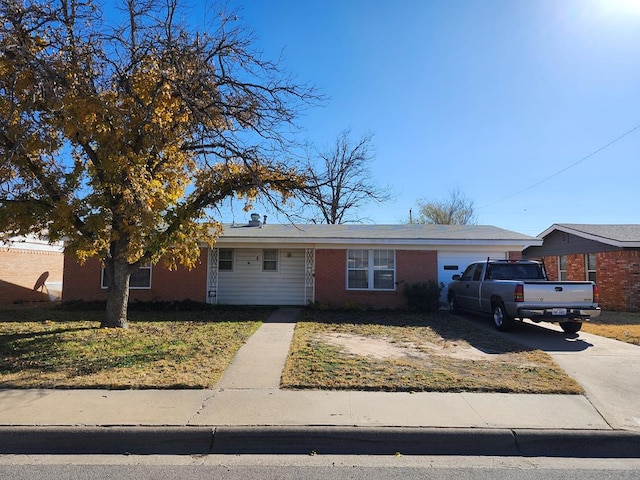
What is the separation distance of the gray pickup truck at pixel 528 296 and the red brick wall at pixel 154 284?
9.63 meters

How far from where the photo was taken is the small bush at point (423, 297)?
1559 centimetres

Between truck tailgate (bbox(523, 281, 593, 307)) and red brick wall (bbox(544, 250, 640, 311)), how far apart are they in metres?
9.06

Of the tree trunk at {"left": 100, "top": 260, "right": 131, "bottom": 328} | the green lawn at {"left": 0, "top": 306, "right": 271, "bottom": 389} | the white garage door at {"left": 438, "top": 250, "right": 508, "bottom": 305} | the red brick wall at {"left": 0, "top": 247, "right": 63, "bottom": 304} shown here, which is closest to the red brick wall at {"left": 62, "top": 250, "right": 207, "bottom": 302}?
the green lawn at {"left": 0, "top": 306, "right": 271, "bottom": 389}

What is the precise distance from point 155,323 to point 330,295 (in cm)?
633

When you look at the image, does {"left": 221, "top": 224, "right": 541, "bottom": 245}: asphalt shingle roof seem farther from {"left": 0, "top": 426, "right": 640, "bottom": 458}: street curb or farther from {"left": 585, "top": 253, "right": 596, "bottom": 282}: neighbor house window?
{"left": 0, "top": 426, "right": 640, "bottom": 458}: street curb

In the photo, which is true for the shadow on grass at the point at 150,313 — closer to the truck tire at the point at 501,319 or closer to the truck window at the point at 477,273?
the truck window at the point at 477,273

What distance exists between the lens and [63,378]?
6594mm

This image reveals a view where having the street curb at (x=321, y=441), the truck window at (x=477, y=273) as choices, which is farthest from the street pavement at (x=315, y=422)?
the truck window at (x=477, y=273)

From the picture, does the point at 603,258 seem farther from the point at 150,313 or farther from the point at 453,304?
the point at 150,313

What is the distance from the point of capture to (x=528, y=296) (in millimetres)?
10469

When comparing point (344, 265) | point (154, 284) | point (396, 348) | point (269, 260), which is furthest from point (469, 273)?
point (154, 284)

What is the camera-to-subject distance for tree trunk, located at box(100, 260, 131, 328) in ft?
35.1

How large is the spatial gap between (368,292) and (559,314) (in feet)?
23.3

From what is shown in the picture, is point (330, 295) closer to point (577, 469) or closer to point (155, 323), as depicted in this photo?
point (155, 323)
